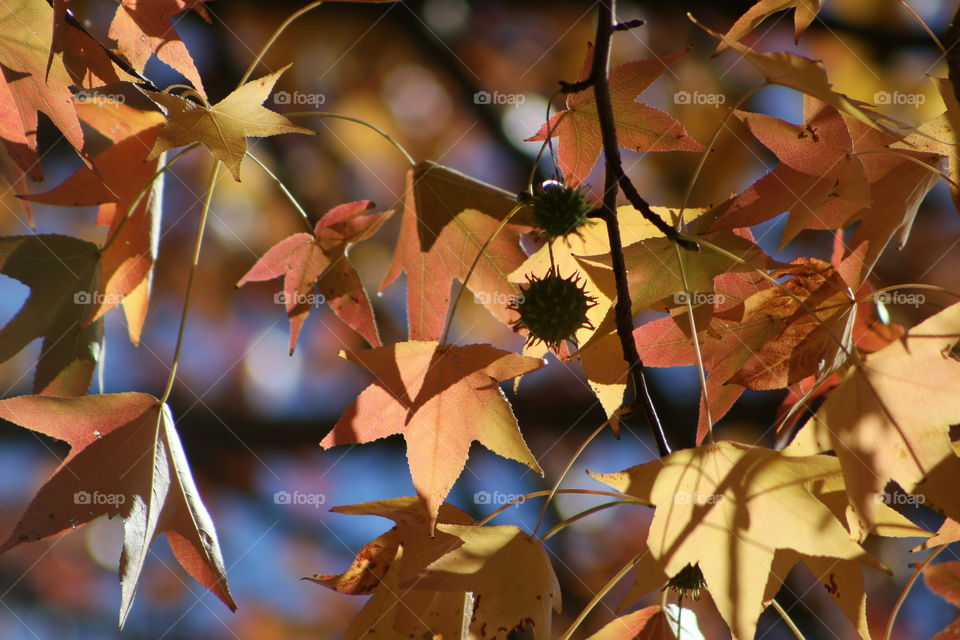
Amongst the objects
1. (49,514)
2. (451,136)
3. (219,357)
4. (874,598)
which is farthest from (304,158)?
(874,598)

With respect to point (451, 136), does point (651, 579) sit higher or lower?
lower

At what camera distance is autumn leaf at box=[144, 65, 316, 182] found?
713 mm

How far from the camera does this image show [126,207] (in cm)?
103

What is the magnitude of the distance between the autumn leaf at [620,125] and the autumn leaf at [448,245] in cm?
11

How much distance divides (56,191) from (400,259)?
47 centimetres

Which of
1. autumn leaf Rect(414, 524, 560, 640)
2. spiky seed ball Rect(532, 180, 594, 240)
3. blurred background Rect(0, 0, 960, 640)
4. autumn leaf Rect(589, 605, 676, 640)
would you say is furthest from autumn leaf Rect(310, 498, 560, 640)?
blurred background Rect(0, 0, 960, 640)

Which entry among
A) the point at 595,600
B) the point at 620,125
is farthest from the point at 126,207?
the point at 595,600

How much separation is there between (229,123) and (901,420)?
0.74 meters

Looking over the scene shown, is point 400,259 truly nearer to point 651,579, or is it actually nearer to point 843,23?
point 651,579

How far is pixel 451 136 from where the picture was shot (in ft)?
11.3
